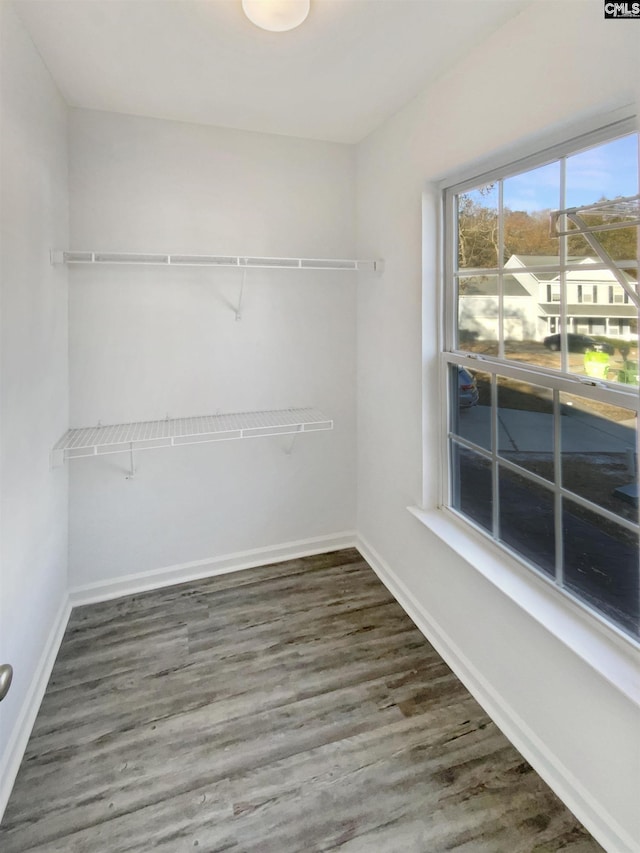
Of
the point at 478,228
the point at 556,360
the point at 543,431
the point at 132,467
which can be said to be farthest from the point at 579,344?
the point at 132,467

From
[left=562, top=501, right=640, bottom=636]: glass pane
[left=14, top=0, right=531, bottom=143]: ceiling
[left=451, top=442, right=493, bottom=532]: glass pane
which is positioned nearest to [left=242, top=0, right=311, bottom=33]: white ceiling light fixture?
[left=14, top=0, right=531, bottom=143]: ceiling

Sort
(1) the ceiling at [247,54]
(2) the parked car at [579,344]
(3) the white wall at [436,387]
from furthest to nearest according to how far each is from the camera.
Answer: (1) the ceiling at [247,54] < (2) the parked car at [579,344] < (3) the white wall at [436,387]

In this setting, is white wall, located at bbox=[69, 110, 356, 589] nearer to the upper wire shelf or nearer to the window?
the upper wire shelf

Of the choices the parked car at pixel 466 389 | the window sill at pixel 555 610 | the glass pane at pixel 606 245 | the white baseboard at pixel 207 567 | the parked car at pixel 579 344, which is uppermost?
the glass pane at pixel 606 245

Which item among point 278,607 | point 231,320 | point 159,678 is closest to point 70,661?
point 159,678

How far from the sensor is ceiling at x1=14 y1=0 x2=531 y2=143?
4.79ft

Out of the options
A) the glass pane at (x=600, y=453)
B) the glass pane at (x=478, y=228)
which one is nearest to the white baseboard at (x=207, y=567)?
the glass pane at (x=600, y=453)

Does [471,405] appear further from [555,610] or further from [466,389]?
[555,610]

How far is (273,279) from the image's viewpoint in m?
2.54

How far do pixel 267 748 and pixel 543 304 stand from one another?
5.68 feet

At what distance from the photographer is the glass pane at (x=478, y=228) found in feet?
5.74

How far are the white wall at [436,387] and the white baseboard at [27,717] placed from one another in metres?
1.57

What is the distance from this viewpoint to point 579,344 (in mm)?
1419
